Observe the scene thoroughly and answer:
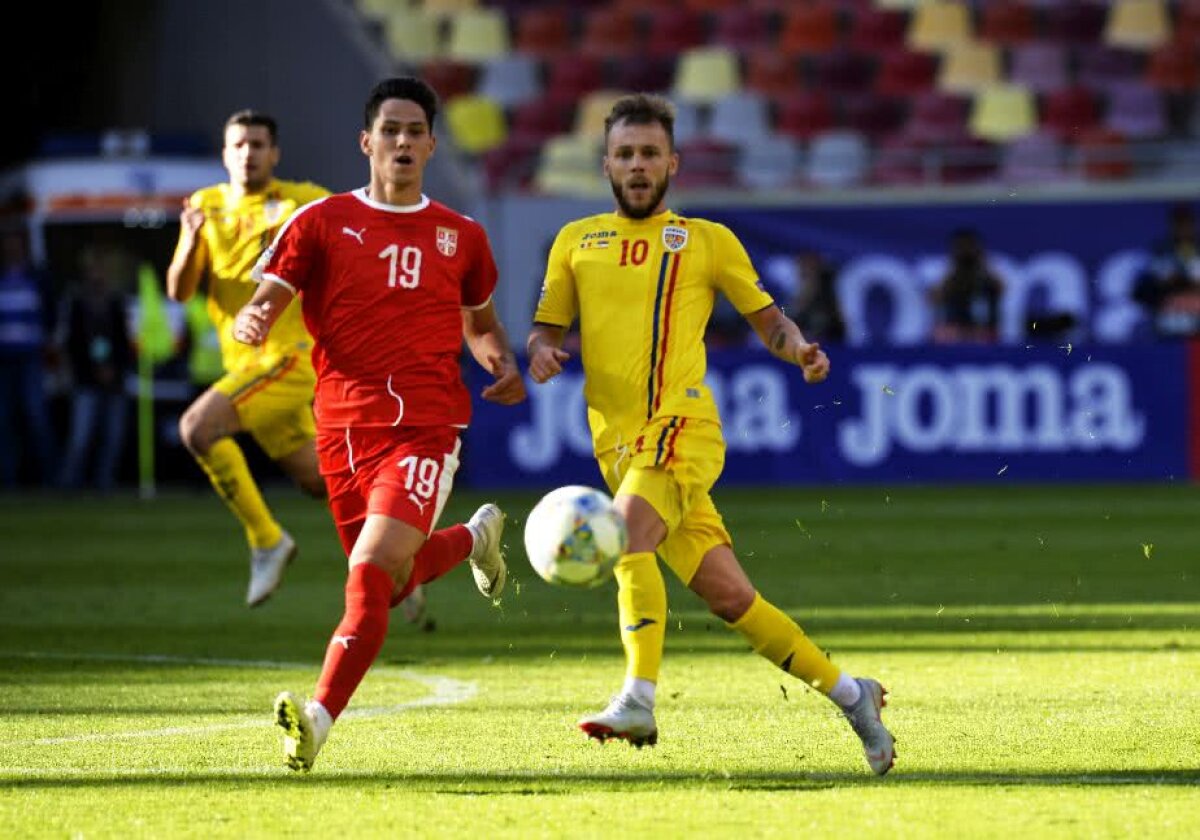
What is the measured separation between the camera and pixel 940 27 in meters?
26.1

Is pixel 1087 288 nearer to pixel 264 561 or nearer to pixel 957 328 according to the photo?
pixel 957 328

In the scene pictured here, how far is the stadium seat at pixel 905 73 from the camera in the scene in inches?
1009

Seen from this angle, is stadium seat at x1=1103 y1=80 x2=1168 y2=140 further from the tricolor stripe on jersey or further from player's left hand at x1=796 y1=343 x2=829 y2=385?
player's left hand at x1=796 y1=343 x2=829 y2=385

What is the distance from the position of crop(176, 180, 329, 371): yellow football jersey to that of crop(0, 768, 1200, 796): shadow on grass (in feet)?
14.7

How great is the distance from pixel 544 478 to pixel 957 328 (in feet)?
12.1

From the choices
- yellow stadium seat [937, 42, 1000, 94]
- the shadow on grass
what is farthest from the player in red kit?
yellow stadium seat [937, 42, 1000, 94]

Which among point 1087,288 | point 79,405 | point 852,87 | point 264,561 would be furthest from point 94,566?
point 852,87

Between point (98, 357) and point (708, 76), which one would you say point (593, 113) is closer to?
point (708, 76)

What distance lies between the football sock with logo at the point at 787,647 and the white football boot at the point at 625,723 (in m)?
0.42

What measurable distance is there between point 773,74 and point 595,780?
19617 mm

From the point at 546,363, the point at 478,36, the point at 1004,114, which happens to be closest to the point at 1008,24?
the point at 1004,114

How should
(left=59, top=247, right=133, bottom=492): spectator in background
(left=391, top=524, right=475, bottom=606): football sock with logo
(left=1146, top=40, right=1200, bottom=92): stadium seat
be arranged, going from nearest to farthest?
(left=391, top=524, right=475, bottom=606): football sock with logo → (left=59, top=247, right=133, bottom=492): spectator in background → (left=1146, top=40, right=1200, bottom=92): stadium seat

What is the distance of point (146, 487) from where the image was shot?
71.0 ft

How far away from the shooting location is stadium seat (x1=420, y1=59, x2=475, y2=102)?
25.8 m
